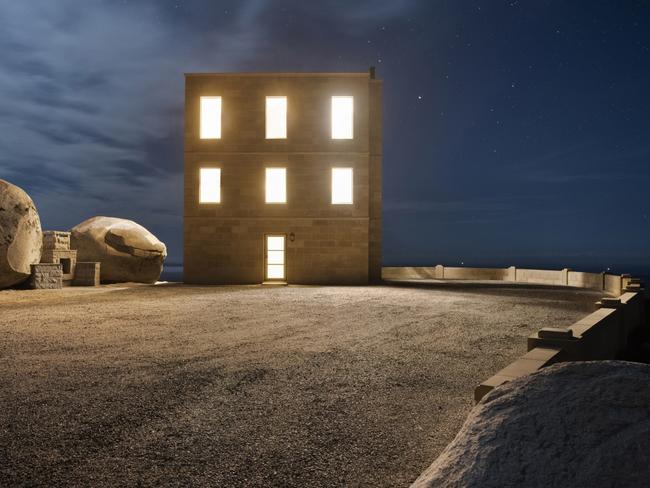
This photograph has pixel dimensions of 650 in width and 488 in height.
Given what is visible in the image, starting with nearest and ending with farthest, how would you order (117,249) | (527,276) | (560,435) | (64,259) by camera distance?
(560,435) < (64,259) < (117,249) < (527,276)

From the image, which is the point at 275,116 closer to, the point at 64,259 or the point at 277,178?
the point at 277,178

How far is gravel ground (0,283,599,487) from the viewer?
3.23 metres

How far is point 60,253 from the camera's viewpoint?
17375 millimetres

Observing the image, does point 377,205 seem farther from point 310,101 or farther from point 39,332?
point 39,332

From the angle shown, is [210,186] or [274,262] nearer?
[274,262]

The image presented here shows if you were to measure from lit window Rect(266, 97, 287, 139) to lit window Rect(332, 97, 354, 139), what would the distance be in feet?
6.50

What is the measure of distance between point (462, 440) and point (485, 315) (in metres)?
7.99

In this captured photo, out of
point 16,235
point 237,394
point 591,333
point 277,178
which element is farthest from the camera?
point 277,178

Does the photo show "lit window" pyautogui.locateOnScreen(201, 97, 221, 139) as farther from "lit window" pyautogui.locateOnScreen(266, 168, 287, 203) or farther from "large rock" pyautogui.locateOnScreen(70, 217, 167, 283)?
"large rock" pyautogui.locateOnScreen(70, 217, 167, 283)

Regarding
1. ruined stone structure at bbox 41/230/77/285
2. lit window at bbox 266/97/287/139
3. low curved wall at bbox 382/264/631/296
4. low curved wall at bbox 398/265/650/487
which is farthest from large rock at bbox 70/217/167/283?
low curved wall at bbox 398/265/650/487

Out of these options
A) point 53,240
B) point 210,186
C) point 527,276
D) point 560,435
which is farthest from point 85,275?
point 527,276

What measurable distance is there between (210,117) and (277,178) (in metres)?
3.74

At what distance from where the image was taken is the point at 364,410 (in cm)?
429

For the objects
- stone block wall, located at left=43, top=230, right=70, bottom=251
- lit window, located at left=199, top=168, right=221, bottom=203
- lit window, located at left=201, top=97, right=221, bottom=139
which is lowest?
stone block wall, located at left=43, top=230, right=70, bottom=251
